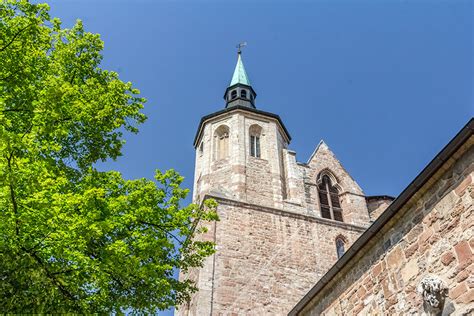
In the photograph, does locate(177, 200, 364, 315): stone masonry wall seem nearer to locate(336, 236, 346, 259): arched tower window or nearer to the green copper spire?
locate(336, 236, 346, 259): arched tower window

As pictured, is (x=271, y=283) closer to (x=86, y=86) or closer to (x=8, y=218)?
(x=86, y=86)

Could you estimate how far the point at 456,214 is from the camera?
5.57 meters

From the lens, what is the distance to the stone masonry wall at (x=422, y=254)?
536cm

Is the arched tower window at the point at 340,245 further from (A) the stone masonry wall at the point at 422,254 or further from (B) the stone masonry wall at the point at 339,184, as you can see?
(A) the stone masonry wall at the point at 422,254

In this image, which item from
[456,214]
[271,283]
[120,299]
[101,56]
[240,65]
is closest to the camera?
[456,214]

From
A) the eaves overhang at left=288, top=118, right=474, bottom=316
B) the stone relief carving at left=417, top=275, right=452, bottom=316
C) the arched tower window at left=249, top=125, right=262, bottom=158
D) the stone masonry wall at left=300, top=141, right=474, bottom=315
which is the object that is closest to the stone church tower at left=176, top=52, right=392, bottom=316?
the arched tower window at left=249, top=125, right=262, bottom=158

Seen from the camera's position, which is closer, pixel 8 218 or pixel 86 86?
pixel 8 218

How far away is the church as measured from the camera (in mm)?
7588

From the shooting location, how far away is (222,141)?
68.7 feet

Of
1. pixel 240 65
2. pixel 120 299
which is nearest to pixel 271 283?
pixel 120 299

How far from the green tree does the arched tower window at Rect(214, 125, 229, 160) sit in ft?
36.8

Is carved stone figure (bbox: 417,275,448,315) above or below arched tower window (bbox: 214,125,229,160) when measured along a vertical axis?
below

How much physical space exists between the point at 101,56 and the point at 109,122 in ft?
6.40

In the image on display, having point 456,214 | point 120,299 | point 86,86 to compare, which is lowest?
point 120,299
